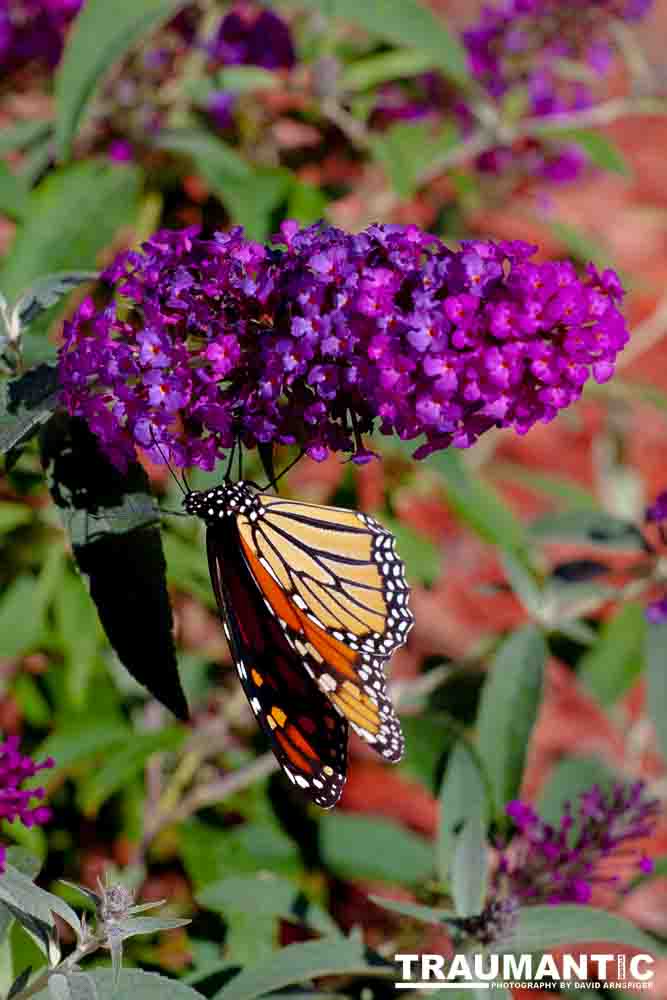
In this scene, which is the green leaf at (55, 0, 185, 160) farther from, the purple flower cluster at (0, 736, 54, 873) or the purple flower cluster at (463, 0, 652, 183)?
the purple flower cluster at (0, 736, 54, 873)

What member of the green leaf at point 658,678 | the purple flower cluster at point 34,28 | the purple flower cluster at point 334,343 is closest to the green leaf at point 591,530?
the green leaf at point 658,678


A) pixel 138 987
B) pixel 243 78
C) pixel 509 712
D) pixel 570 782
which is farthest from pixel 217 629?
pixel 138 987

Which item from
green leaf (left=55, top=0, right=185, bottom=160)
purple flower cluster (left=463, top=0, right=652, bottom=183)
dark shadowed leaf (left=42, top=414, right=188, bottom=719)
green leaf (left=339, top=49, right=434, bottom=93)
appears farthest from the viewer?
purple flower cluster (left=463, top=0, right=652, bottom=183)

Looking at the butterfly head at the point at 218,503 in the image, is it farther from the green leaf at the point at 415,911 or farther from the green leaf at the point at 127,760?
the green leaf at the point at 127,760

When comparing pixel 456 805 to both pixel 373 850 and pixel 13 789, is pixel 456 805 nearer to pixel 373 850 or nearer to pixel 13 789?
pixel 373 850

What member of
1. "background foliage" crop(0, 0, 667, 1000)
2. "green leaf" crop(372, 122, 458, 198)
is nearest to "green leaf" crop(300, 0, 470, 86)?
"background foliage" crop(0, 0, 667, 1000)

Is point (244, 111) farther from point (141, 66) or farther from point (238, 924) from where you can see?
point (238, 924)

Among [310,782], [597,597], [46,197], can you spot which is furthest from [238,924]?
[46,197]
